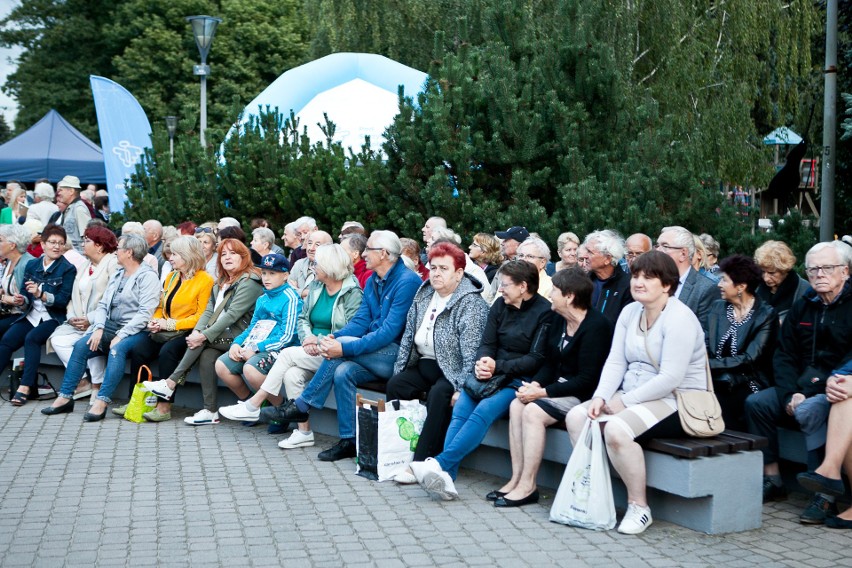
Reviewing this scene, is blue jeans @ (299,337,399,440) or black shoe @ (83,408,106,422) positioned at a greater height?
blue jeans @ (299,337,399,440)

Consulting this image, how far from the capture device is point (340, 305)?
8.62 m

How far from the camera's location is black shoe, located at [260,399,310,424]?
8312mm

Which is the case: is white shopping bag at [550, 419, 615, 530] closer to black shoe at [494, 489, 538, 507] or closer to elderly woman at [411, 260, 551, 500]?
black shoe at [494, 489, 538, 507]

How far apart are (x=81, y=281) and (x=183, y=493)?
4380 millimetres

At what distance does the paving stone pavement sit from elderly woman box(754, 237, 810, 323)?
147 cm

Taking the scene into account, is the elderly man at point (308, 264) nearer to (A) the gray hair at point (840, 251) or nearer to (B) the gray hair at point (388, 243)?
(B) the gray hair at point (388, 243)

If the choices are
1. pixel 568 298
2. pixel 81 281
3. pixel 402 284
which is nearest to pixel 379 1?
pixel 81 281

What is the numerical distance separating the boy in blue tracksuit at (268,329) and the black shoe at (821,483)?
455cm

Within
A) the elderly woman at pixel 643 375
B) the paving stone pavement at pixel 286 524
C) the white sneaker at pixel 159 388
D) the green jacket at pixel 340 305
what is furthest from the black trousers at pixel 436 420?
the white sneaker at pixel 159 388

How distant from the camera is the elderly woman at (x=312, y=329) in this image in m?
8.48

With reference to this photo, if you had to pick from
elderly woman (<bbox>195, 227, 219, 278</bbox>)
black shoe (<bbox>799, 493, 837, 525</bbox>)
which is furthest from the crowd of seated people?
elderly woman (<bbox>195, 227, 219, 278</bbox>)

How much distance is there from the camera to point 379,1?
80.4ft

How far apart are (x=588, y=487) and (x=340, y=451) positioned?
2.50 m

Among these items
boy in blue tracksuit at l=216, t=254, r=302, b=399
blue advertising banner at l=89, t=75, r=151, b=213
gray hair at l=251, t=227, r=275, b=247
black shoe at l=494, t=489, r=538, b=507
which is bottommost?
black shoe at l=494, t=489, r=538, b=507
